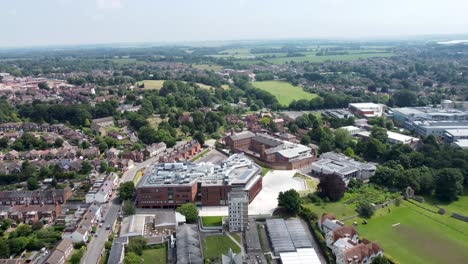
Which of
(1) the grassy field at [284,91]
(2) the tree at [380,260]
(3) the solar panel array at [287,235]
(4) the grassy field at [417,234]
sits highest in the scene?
(2) the tree at [380,260]

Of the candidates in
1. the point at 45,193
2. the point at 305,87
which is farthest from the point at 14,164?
the point at 305,87

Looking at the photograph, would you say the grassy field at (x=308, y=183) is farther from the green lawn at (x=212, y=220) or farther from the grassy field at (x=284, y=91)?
the grassy field at (x=284, y=91)

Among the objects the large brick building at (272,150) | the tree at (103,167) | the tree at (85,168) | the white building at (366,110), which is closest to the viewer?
the tree at (85,168)

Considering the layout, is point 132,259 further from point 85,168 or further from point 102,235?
point 85,168

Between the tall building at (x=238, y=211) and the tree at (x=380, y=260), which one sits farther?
the tall building at (x=238, y=211)

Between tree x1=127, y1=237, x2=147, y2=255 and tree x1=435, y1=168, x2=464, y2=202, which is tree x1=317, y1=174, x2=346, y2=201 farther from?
tree x1=127, y1=237, x2=147, y2=255

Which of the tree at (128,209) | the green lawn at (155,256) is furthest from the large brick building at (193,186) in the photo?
the green lawn at (155,256)

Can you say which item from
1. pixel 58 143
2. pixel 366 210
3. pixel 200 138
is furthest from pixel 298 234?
pixel 58 143

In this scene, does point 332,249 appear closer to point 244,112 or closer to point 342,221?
point 342,221
